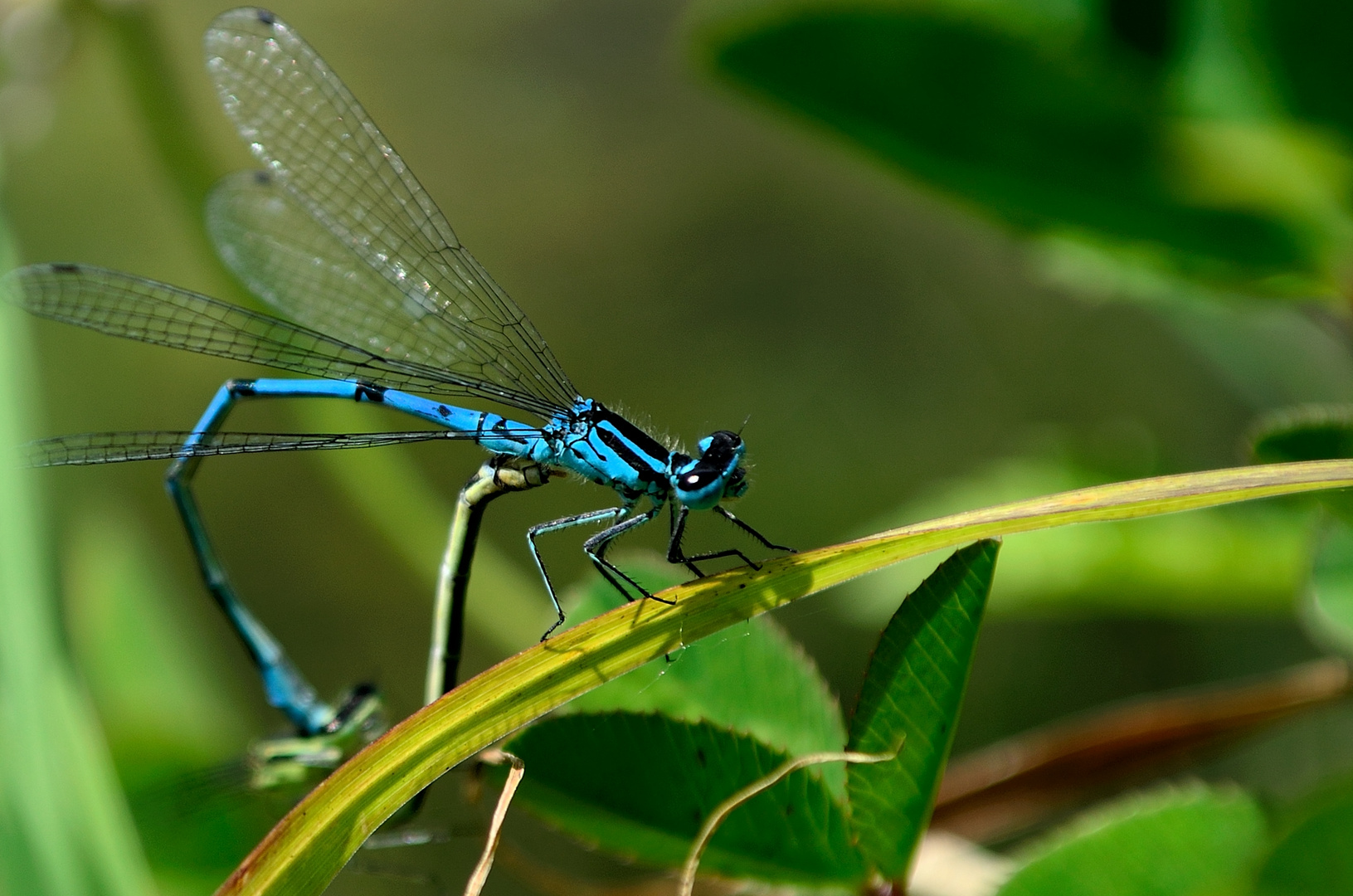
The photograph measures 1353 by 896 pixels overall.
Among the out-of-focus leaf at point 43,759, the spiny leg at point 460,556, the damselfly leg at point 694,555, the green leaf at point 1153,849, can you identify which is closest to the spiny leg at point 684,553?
the damselfly leg at point 694,555

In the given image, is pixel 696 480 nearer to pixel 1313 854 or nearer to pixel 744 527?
pixel 744 527

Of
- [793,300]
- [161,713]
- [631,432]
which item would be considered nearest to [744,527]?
[631,432]

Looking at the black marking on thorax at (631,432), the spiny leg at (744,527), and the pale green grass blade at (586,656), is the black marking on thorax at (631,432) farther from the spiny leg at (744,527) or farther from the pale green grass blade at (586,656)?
the pale green grass blade at (586,656)

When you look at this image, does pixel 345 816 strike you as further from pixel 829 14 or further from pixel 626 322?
pixel 626 322

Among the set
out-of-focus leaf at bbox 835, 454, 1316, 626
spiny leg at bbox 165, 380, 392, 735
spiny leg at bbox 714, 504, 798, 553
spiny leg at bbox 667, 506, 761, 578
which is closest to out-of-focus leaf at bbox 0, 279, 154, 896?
spiny leg at bbox 165, 380, 392, 735

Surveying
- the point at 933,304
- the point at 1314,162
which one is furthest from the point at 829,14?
the point at 933,304

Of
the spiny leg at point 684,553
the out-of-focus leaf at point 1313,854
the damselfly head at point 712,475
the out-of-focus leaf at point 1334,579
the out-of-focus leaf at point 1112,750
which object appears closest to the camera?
the out-of-focus leaf at point 1313,854
